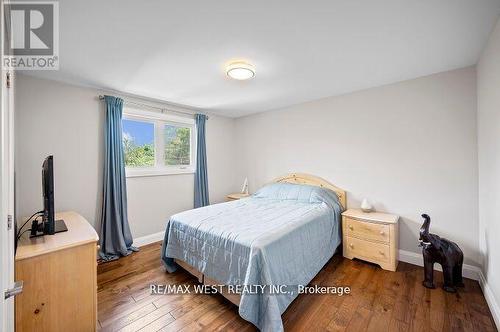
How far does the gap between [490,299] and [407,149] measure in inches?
62.4

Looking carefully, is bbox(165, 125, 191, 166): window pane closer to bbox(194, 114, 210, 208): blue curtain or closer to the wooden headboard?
bbox(194, 114, 210, 208): blue curtain

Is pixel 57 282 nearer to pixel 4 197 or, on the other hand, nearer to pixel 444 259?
pixel 4 197

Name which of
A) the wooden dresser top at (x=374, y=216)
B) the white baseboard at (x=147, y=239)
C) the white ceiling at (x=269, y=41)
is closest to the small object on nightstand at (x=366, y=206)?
the wooden dresser top at (x=374, y=216)

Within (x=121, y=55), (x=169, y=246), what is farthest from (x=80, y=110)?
(x=169, y=246)

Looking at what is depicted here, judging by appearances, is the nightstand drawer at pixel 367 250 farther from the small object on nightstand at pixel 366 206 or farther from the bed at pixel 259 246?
the small object on nightstand at pixel 366 206

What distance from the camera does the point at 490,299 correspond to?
179 cm

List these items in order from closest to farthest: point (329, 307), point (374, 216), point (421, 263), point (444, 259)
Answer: point (329, 307)
point (444, 259)
point (421, 263)
point (374, 216)

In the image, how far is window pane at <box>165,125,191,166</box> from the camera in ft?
12.0

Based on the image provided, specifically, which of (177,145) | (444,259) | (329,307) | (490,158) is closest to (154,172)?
(177,145)

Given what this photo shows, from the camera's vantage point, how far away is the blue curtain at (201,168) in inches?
151

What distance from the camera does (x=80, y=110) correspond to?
2.66 meters

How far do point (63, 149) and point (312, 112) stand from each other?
350cm

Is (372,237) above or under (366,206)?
under

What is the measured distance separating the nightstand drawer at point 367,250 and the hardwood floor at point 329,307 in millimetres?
190
